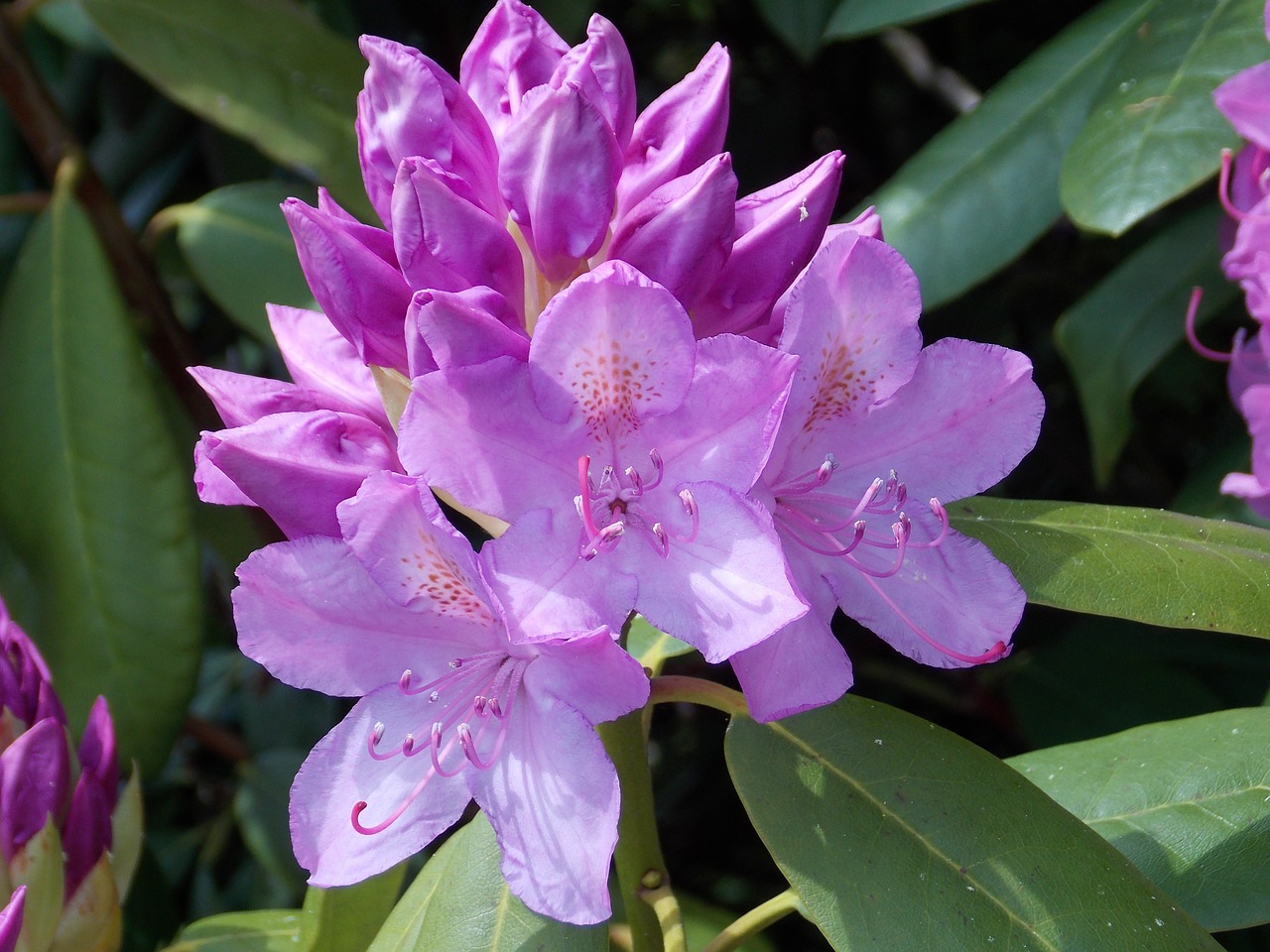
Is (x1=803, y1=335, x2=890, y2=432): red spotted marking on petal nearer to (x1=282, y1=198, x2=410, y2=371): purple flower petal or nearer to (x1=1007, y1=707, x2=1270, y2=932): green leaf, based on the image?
(x1=282, y1=198, x2=410, y2=371): purple flower petal

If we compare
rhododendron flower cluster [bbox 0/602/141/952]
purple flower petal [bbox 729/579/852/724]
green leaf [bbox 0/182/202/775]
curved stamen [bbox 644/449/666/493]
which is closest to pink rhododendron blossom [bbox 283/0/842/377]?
curved stamen [bbox 644/449/666/493]

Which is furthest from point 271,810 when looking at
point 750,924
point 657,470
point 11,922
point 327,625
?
point 657,470

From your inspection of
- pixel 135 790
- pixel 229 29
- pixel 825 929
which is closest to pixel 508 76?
pixel 825 929

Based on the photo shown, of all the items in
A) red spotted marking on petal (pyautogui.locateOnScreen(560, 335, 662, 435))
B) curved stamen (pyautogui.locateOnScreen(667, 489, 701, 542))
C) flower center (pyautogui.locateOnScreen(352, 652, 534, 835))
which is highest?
red spotted marking on petal (pyautogui.locateOnScreen(560, 335, 662, 435))

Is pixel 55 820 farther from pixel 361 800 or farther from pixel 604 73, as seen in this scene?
pixel 604 73

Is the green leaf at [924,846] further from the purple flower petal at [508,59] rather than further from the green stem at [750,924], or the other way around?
the purple flower petal at [508,59]

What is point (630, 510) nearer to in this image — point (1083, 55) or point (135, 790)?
point (135, 790)

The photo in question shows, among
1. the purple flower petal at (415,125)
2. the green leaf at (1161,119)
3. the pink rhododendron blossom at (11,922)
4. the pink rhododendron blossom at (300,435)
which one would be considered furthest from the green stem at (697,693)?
the green leaf at (1161,119)
